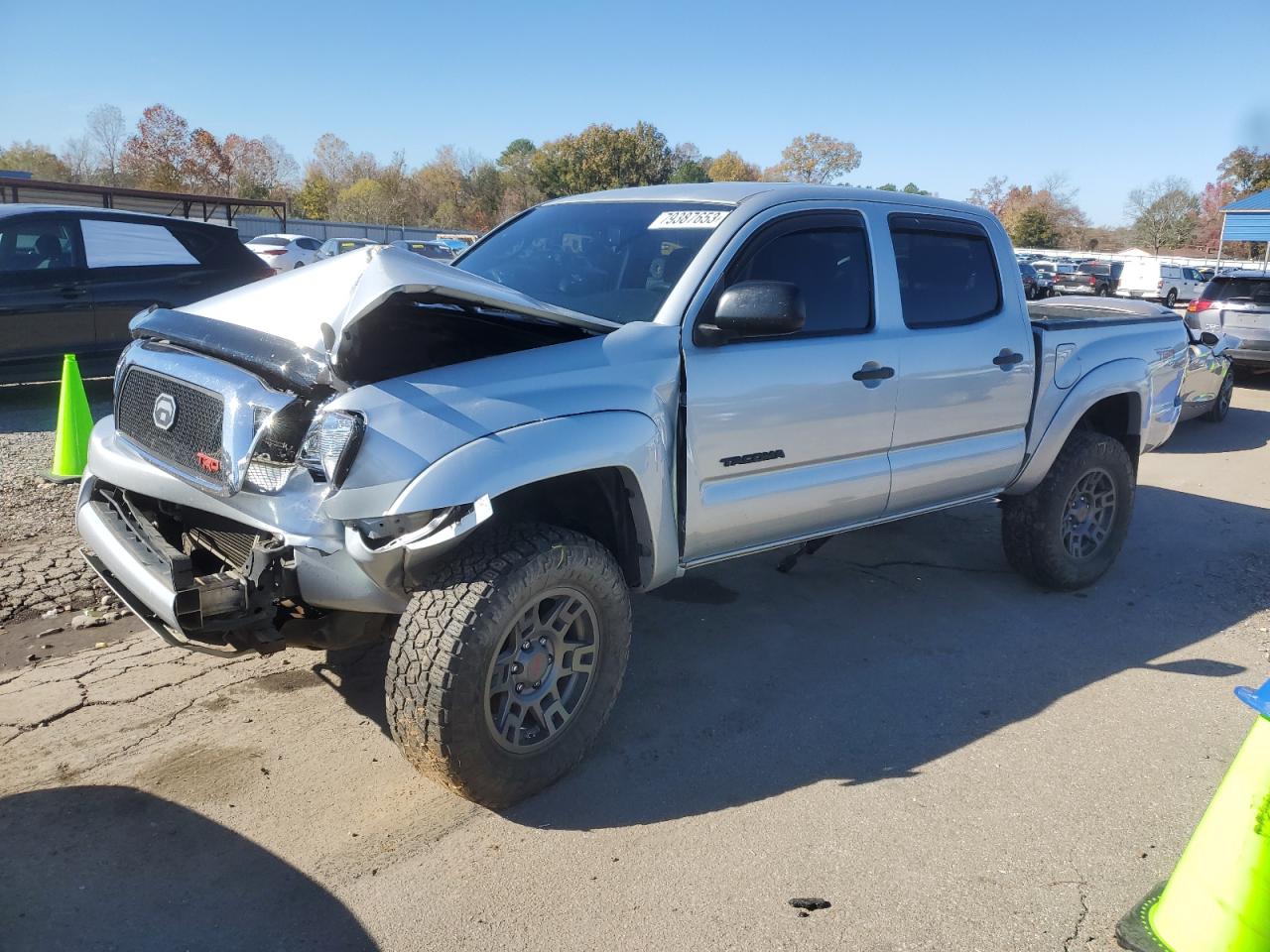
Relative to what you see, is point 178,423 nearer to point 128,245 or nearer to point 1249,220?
point 128,245

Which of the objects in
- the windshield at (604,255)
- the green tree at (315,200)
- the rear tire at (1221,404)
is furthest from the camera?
the green tree at (315,200)

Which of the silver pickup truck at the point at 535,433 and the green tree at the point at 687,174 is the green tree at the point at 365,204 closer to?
the green tree at the point at 687,174

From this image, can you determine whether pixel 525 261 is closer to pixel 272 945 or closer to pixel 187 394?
pixel 187 394

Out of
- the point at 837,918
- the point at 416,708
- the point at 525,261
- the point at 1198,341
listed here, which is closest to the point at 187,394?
the point at 416,708

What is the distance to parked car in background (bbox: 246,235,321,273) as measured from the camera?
2436 centimetres

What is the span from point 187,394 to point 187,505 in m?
0.38

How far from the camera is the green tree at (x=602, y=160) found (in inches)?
2239

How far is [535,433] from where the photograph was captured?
117 inches

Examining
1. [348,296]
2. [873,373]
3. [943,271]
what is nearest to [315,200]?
[943,271]

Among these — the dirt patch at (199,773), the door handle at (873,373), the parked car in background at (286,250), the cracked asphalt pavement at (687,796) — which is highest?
the parked car in background at (286,250)

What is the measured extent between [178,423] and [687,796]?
7.06ft

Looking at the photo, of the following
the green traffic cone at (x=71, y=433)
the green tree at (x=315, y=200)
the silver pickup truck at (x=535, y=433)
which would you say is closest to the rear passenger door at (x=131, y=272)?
the green traffic cone at (x=71, y=433)

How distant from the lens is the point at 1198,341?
8211 millimetres

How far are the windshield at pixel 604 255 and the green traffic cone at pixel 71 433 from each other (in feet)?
11.5
